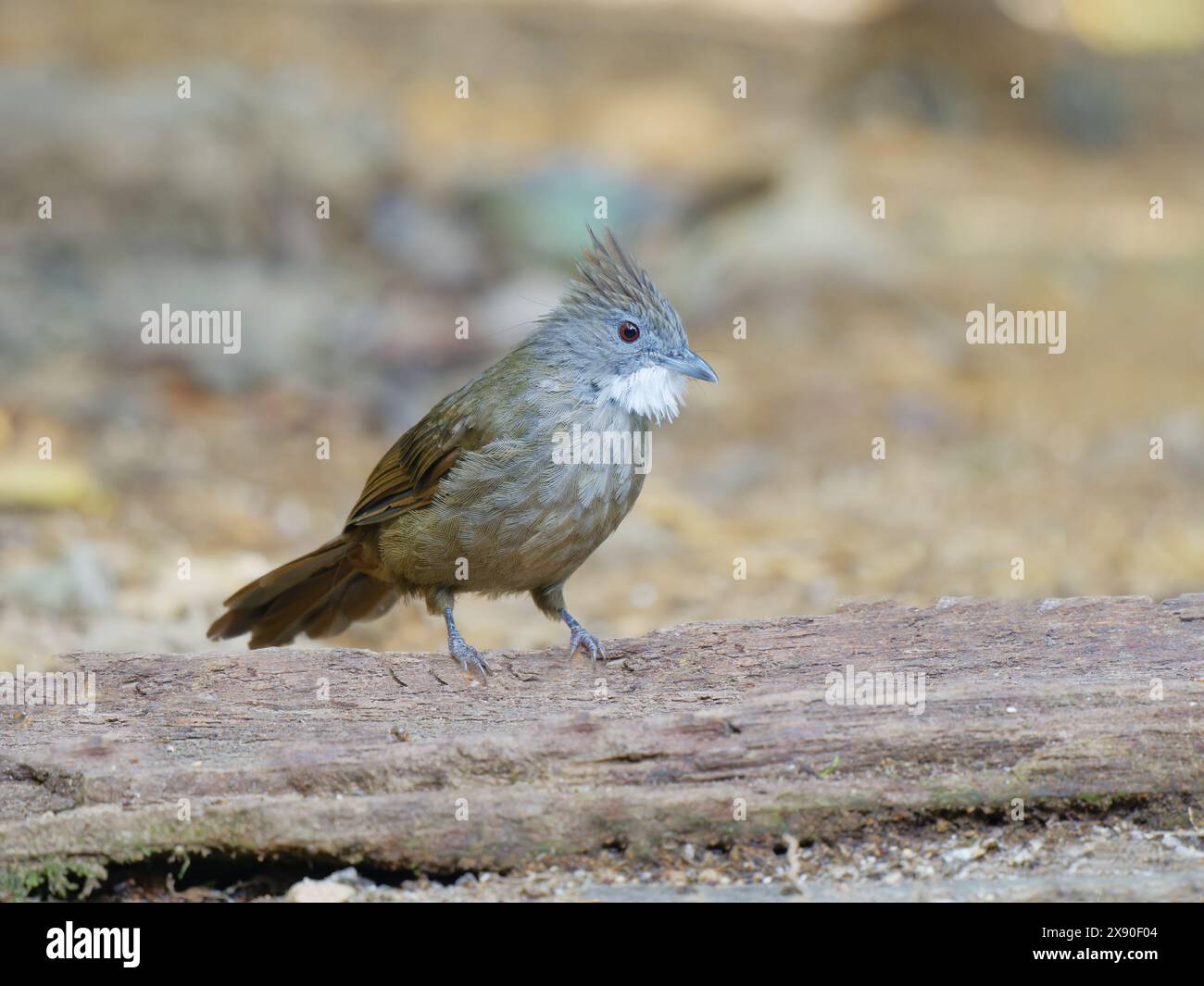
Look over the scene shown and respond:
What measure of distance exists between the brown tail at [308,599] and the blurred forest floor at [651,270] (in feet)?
2.50

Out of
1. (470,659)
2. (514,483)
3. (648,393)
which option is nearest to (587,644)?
(470,659)

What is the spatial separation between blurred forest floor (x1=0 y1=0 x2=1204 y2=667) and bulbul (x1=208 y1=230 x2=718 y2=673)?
1004mm

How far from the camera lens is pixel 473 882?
3.93 m

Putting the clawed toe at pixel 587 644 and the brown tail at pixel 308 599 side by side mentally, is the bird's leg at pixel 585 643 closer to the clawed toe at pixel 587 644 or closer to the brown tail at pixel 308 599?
the clawed toe at pixel 587 644

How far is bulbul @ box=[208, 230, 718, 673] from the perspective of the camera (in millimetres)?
5285

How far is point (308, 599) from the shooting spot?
20.2ft

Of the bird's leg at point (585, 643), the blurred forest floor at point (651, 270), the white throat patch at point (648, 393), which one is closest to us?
the bird's leg at point (585, 643)

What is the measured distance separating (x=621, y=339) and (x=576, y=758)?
7.00ft

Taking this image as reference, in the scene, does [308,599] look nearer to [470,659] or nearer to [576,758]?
[470,659]

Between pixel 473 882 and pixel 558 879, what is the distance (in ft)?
0.79

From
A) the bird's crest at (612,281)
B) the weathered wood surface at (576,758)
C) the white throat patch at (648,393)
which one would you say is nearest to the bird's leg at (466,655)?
the weathered wood surface at (576,758)

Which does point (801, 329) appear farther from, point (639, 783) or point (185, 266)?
point (639, 783)

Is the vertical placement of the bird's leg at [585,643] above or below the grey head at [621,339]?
below

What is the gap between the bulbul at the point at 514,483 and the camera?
529 cm
